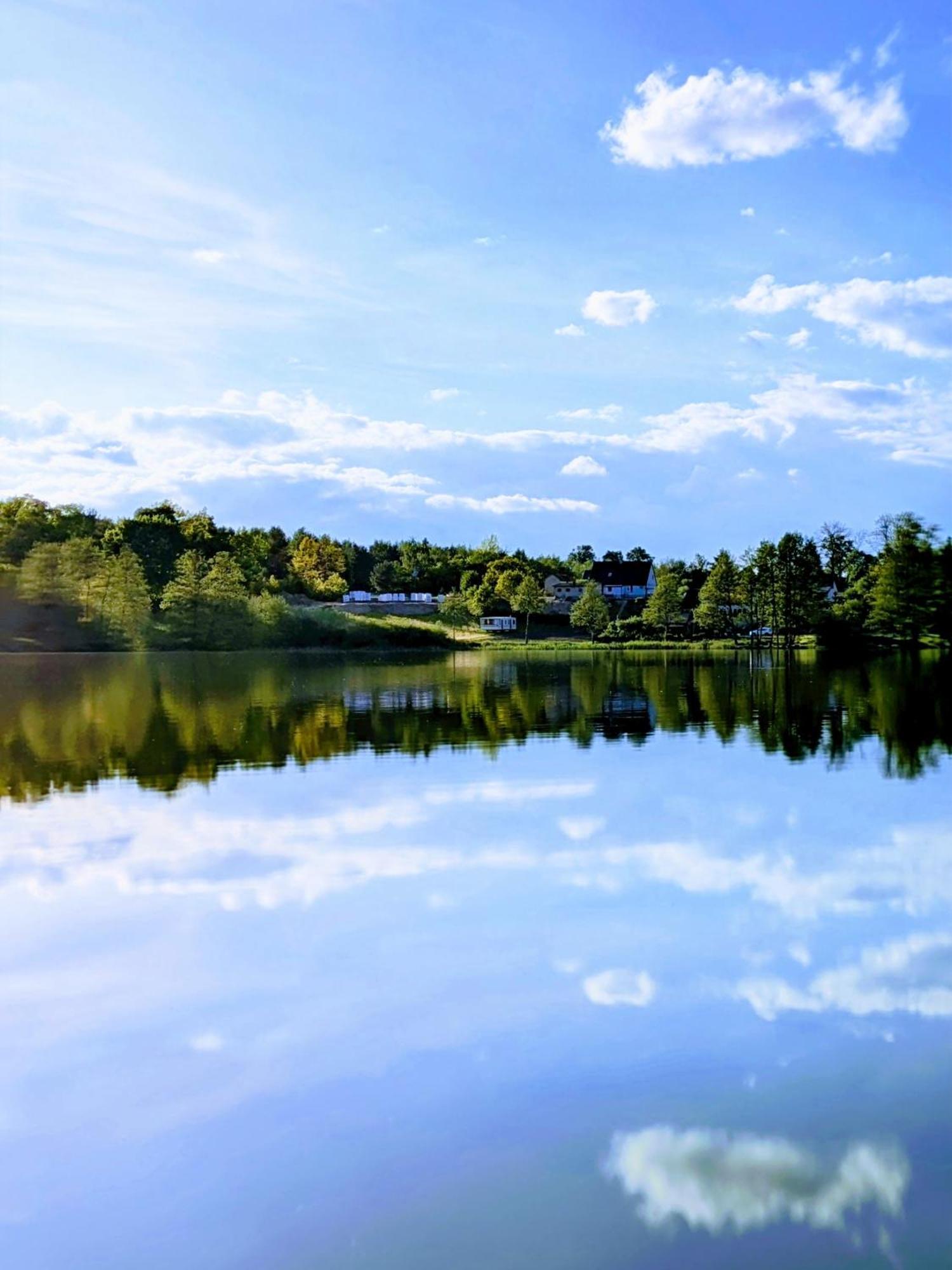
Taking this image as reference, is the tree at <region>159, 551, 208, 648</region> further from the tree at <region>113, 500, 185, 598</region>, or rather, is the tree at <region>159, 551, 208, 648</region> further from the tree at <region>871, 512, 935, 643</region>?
the tree at <region>871, 512, 935, 643</region>

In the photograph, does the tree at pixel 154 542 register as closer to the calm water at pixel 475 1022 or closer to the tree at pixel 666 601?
the tree at pixel 666 601

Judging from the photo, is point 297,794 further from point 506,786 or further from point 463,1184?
point 463,1184

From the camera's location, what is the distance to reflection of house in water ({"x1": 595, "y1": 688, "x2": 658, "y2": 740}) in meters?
26.6

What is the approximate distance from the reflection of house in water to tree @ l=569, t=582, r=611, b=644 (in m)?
65.8

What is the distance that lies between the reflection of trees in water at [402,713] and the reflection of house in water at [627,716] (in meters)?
0.11

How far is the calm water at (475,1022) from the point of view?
17.8 ft

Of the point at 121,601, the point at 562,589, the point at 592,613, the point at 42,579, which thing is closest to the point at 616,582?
the point at 562,589

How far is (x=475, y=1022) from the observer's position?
7.93m

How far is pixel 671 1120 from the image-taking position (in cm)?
636

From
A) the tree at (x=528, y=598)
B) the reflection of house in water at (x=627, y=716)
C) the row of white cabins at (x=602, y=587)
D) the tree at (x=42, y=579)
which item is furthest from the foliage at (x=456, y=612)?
the reflection of house in water at (x=627, y=716)

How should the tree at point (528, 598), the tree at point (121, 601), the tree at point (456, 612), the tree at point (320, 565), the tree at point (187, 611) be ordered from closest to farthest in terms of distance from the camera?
the tree at point (121, 601) < the tree at point (187, 611) < the tree at point (528, 598) < the tree at point (456, 612) < the tree at point (320, 565)

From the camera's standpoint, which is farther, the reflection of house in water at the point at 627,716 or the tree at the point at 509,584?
the tree at the point at 509,584

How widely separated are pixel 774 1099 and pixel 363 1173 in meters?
2.67

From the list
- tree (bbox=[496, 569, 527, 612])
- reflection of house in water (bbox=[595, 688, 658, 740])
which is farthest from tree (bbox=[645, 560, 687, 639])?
reflection of house in water (bbox=[595, 688, 658, 740])
